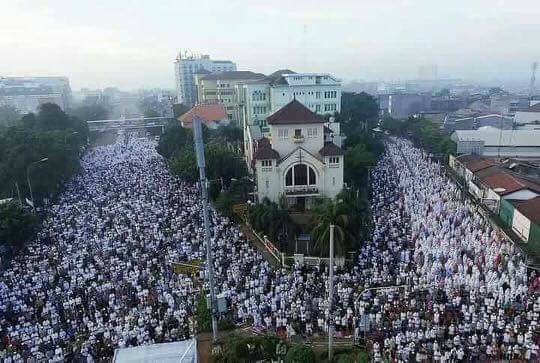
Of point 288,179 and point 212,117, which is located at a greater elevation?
point 212,117

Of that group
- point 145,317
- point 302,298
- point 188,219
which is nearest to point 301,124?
point 188,219

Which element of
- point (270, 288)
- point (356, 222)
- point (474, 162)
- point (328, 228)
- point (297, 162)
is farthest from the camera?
point (474, 162)

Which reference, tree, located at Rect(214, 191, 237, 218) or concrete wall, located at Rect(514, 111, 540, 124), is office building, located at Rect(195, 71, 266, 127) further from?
tree, located at Rect(214, 191, 237, 218)

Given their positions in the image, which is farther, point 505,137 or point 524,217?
point 505,137

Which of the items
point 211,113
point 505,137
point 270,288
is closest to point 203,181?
point 270,288

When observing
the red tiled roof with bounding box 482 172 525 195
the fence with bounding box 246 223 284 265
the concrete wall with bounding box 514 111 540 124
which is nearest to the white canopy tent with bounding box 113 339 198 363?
the fence with bounding box 246 223 284 265

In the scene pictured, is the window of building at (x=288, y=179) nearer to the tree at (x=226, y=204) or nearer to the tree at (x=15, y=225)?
the tree at (x=226, y=204)

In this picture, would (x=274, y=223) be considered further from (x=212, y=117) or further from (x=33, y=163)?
(x=212, y=117)
